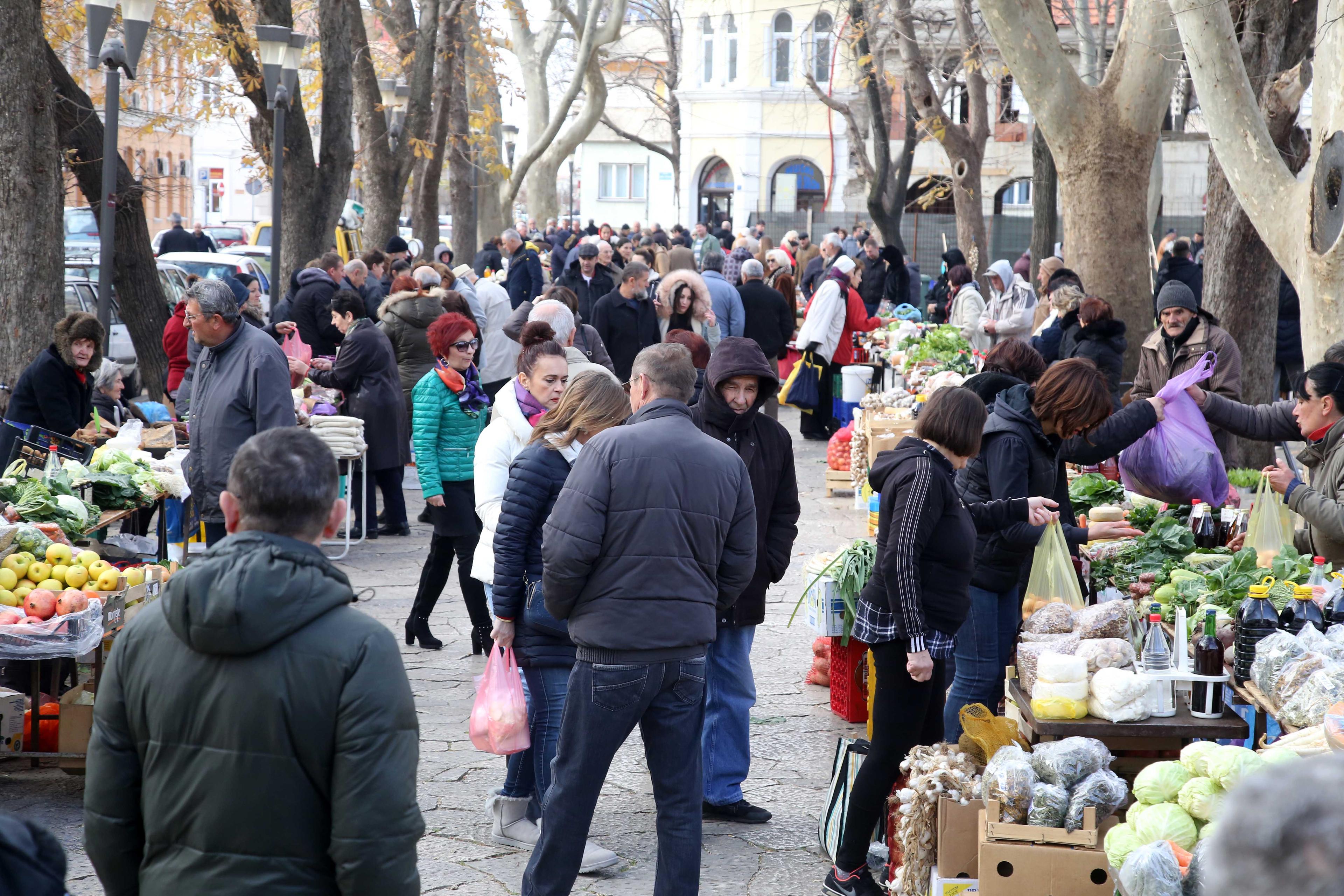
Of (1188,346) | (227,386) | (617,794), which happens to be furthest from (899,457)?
(1188,346)

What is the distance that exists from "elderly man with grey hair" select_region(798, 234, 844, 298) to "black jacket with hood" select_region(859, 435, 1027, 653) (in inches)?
481

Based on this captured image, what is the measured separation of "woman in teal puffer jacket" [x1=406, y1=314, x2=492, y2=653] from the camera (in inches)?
283

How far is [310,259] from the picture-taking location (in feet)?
49.2

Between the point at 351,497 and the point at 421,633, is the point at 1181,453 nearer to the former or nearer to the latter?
the point at 421,633

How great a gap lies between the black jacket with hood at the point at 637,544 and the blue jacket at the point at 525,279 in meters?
13.4

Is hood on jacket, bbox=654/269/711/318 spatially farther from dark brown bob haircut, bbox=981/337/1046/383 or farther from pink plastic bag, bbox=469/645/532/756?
pink plastic bag, bbox=469/645/532/756

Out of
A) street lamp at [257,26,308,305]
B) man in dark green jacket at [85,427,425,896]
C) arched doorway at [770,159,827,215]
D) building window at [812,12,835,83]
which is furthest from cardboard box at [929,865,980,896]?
arched doorway at [770,159,827,215]

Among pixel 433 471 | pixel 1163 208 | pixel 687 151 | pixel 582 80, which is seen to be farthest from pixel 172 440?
pixel 687 151

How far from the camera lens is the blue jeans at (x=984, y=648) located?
5.30 m

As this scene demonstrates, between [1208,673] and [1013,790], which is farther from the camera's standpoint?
[1208,673]

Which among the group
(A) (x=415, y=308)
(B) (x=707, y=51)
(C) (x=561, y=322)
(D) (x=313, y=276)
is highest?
(B) (x=707, y=51)

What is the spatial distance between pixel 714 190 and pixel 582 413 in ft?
160

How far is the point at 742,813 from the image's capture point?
5.36 m

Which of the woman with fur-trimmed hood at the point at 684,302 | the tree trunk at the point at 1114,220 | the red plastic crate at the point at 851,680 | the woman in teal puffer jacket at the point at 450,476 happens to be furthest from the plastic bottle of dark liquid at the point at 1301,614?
the woman with fur-trimmed hood at the point at 684,302
